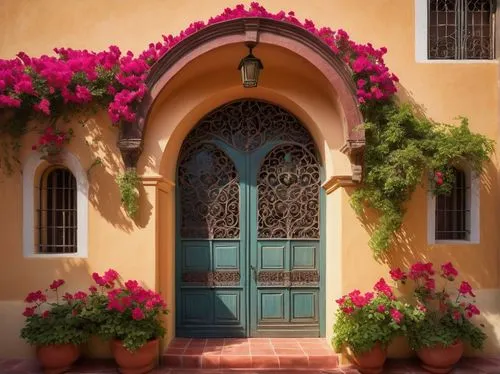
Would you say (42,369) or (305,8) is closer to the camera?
(42,369)

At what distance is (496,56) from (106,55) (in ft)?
17.9

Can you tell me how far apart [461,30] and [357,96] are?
6.99 feet

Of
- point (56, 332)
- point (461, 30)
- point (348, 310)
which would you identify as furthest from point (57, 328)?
point (461, 30)

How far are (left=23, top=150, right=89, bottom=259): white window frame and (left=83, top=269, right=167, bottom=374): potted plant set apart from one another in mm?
656

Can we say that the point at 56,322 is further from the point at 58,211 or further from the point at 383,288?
the point at 383,288

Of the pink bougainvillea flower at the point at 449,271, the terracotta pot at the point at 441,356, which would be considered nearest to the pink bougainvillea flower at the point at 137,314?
the terracotta pot at the point at 441,356

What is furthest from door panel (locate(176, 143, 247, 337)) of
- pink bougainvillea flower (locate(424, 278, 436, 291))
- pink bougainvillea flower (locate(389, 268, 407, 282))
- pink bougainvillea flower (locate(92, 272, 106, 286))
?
pink bougainvillea flower (locate(424, 278, 436, 291))

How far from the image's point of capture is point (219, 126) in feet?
23.7

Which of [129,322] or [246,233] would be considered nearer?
[129,322]

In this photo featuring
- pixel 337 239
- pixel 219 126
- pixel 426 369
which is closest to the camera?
pixel 426 369

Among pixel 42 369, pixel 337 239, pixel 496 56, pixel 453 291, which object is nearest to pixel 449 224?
pixel 453 291

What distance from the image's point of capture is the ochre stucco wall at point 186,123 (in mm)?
6422

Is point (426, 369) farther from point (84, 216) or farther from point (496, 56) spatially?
point (84, 216)

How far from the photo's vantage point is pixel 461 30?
6.88m
